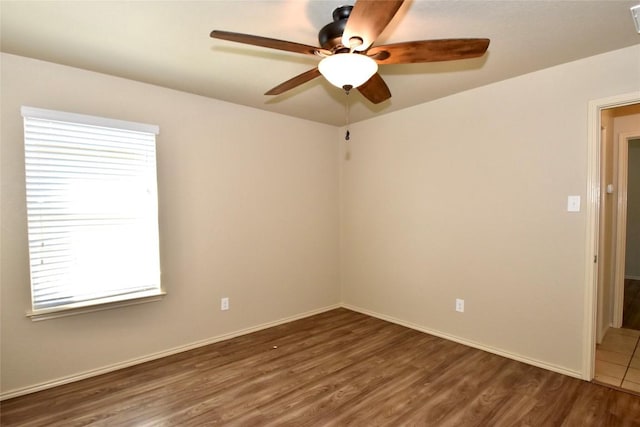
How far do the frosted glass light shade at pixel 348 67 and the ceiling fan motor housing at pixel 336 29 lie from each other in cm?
15

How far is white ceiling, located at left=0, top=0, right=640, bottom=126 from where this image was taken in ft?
5.73

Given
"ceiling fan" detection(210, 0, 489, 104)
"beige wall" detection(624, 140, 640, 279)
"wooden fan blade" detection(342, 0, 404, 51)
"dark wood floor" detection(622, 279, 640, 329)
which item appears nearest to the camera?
"wooden fan blade" detection(342, 0, 404, 51)

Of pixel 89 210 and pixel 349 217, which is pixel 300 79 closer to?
pixel 89 210

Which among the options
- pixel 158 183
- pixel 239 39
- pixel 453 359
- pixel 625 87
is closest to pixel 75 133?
pixel 158 183

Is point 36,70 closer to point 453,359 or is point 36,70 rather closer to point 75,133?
point 75,133

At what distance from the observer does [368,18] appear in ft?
4.33

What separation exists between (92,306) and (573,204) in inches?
150

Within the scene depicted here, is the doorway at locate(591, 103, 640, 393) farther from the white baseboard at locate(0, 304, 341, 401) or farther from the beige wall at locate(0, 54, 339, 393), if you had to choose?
the white baseboard at locate(0, 304, 341, 401)

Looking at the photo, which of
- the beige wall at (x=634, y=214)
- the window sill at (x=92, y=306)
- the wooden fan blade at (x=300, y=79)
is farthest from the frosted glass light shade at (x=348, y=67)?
the beige wall at (x=634, y=214)

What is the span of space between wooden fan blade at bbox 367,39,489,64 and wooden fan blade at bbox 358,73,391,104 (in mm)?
211

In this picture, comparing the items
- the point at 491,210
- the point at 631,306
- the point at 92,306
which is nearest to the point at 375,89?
the point at 491,210

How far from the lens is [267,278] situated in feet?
11.9

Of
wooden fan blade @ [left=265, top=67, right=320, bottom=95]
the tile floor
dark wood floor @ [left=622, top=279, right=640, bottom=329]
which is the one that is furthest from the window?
dark wood floor @ [left=622, top=279, right=640, bottom=329]

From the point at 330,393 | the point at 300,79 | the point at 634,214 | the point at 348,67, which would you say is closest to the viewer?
the point at 348,67
